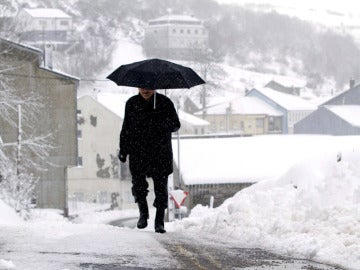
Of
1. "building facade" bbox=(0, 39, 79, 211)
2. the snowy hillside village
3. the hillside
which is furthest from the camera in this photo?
the hillside

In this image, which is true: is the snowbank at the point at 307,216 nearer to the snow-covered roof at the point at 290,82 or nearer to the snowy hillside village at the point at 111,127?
the snowy hillside village at the point at 111,127

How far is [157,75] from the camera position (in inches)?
380

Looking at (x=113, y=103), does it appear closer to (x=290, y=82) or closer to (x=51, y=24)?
(x=51, y=24)

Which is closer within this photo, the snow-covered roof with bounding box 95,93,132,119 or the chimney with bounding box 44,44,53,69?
the chimney with bounding box 44,44,53,69

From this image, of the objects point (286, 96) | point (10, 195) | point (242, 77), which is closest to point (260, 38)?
point (242, 77)

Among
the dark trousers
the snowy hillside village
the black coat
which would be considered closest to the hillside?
the snowy hillside village

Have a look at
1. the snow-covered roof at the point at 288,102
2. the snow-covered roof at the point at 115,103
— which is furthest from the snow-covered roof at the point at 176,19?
the snow-covered roof at the point at 115,103

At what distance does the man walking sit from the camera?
9406 mm

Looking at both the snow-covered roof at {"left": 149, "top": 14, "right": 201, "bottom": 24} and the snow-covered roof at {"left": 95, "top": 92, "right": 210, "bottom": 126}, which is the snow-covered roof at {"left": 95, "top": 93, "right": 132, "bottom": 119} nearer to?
the snow-covered roof at {"left": 95, "top": 92, "right": 210, "bottom": 126}

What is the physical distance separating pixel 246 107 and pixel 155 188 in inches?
3810

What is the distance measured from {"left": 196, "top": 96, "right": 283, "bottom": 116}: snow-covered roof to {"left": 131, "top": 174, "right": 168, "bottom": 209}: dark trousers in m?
92.0

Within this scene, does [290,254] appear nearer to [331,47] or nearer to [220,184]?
[220,184]

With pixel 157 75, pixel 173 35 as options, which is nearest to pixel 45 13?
pixel 173 35

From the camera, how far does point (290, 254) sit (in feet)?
A: 28.4
